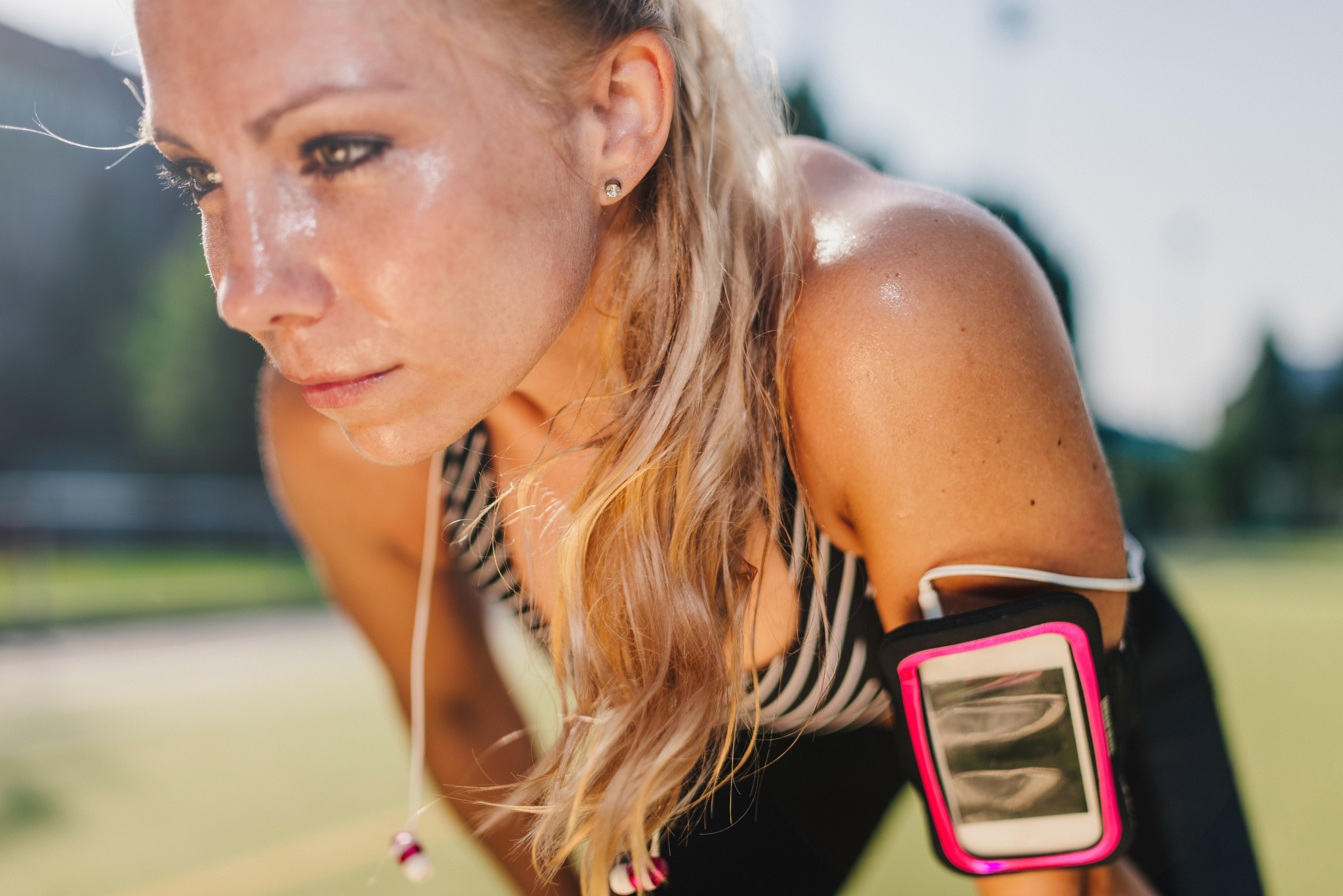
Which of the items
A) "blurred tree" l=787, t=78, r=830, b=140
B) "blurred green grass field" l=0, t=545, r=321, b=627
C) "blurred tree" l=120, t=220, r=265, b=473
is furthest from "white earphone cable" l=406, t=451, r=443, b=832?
"blurred tree" l=120, t=220, r=265, b=473

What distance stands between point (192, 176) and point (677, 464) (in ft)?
2.15

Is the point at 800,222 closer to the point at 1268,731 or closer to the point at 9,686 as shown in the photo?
the point at 1268,731

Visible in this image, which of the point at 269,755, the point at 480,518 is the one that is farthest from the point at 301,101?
the point at 269,755

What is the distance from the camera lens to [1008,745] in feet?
3.33

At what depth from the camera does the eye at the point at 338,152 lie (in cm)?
92

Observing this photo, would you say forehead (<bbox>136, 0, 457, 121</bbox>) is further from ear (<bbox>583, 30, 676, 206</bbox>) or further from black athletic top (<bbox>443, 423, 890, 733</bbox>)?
black athletic top (<bbox>443, 423, 890, 733</bbox>)

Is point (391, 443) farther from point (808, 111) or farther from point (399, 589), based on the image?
point (808, 111)

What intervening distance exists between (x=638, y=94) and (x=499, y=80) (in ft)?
0.64

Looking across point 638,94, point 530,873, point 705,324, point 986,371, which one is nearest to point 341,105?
point 638,94

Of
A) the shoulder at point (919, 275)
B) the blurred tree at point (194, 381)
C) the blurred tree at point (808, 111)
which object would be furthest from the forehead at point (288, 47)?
the blurred tree at point (194, 381)

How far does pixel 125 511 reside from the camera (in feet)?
41.4

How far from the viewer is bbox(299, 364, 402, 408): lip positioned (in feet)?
3.30

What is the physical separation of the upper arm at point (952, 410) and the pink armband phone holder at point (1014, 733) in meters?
0.09

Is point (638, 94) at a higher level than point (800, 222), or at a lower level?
higher
